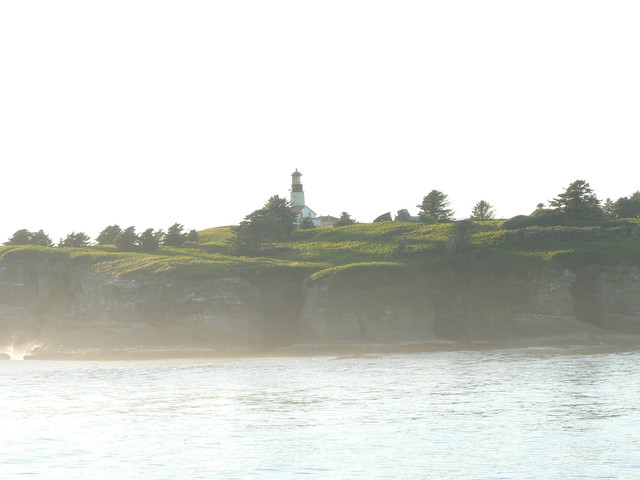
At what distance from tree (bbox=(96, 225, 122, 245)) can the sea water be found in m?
58.5

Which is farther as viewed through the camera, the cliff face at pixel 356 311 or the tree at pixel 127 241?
the tree at pixel 127 241

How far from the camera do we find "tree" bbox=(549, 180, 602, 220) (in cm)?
9031

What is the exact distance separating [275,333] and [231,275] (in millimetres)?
7505

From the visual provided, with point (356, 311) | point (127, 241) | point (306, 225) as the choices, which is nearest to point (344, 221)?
point (306, 225)

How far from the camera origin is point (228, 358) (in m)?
63.6

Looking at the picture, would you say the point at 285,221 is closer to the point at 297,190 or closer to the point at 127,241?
the point at 127,241

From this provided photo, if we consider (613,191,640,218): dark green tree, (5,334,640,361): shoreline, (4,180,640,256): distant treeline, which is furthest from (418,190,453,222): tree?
(5,334,640,361): shoreline

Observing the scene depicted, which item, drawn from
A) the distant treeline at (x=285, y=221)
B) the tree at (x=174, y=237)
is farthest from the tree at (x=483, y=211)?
the tree at (x=174, y=237)

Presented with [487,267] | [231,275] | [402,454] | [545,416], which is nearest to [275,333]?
[231,275]

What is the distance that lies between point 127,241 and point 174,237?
33.6ft

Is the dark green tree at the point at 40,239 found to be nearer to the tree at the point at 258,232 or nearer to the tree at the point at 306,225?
the tree at the point at 258,232

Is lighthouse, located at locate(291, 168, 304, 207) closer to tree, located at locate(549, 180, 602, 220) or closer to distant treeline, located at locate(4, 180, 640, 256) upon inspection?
distant treeline, located at locate(4, 180, 640, 256)

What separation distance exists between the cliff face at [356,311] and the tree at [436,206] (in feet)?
130

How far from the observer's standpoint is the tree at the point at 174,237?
4154 inches
